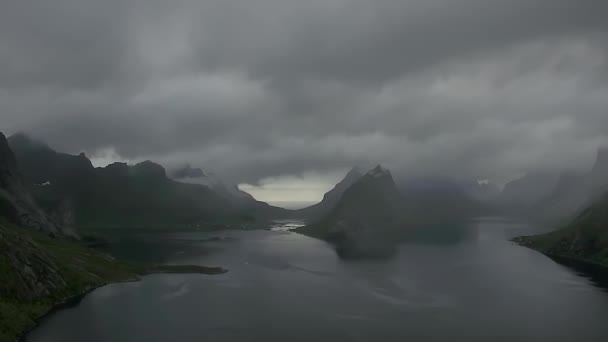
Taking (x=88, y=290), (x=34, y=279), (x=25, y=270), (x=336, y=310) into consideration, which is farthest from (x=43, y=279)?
(x=336, y=310)

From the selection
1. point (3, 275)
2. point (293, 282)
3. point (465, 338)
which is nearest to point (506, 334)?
point (465, 338)

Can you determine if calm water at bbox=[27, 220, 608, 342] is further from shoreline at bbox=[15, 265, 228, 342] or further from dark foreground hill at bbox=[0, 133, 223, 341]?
dark foreground hill at bbox=[0, 133, 223, 341]

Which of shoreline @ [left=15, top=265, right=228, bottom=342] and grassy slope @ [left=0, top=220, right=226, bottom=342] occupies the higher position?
grassy slope @ [left=0, top=220, right=226, bottom=342]

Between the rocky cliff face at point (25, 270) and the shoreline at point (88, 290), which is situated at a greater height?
the rocky cliff face at point (25, 270)

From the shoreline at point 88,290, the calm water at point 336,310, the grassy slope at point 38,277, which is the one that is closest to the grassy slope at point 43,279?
the grassy slope at point 38,277

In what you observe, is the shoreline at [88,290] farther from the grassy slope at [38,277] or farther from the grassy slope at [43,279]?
the grassy slope at [43,279]

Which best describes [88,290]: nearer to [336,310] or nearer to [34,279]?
[34,279]

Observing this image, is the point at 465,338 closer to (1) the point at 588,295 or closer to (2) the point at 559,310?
(2) the point at 559,310

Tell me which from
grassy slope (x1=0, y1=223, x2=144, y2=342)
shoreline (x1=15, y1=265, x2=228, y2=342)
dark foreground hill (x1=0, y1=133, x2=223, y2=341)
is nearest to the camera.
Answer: grassy slope (x1=0, y1=223, x2=144, y2=342)

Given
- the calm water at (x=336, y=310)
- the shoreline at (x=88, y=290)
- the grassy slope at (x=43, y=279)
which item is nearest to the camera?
the grassy slope at (x=43, y=279)

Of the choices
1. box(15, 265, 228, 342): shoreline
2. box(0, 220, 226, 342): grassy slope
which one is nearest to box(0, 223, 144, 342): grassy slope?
box(0, 220, 226, 342): grassy slope

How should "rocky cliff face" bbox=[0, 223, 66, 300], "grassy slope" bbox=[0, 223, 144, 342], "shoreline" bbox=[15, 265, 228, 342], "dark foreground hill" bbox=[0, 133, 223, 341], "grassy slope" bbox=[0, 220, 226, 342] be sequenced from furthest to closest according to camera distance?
"rocky cliff face" bbox=[0, 223, 66, 300]
"shoreline" bbox=[15, 265, 228, 342]
"dark foreground hill" bbox=[0, 133, 223, 341]
"grassy slope" bbox=[0, 220, 226, 342]
"grassy slope" bbox=[0, 223, 144, 342]

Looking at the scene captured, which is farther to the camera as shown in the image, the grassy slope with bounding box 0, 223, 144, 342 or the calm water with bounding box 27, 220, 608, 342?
the calm water with bounding box 27, 220, 608, 342
